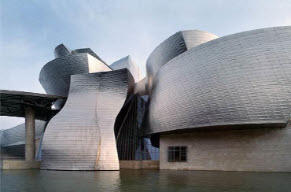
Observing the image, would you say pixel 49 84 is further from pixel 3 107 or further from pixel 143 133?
pixel 143 133

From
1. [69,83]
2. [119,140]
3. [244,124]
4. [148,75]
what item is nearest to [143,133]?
[119,140]

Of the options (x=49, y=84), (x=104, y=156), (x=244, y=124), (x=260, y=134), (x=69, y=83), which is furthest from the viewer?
(x=49, y=84)

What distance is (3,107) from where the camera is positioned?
93.3ft

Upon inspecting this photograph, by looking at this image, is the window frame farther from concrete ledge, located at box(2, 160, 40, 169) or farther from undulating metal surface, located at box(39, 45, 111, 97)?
concrete ledge, located at box(2, 160, 40, 169)

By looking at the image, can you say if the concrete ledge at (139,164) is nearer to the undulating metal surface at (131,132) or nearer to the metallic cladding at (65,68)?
the undulating metal surface at (131,132)

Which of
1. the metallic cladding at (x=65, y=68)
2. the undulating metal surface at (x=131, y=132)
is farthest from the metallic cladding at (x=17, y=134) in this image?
the undulating metal surface at (x=131, y=132)

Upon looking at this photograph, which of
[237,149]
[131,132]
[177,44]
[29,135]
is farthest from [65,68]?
[237,149]

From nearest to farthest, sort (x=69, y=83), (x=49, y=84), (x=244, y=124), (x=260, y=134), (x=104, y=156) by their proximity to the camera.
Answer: (x=244, y=124)
(x=260, y=134)
(x=104, y=156)
(x=69, y=83)
(x=49, y=84)

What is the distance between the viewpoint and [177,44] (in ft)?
82.7

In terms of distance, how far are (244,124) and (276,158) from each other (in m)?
3.62

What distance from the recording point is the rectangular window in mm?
21775

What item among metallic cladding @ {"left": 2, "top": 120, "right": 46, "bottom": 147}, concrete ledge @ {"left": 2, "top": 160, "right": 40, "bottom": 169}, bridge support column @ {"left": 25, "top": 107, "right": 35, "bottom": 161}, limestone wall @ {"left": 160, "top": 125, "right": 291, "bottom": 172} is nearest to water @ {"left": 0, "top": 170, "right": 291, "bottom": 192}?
limestone wall @ {"left": 160, "top": 125, "right": 291, "bottom": 172}

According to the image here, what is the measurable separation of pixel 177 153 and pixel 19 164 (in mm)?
15113

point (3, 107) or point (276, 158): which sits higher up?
point (3, 107)
